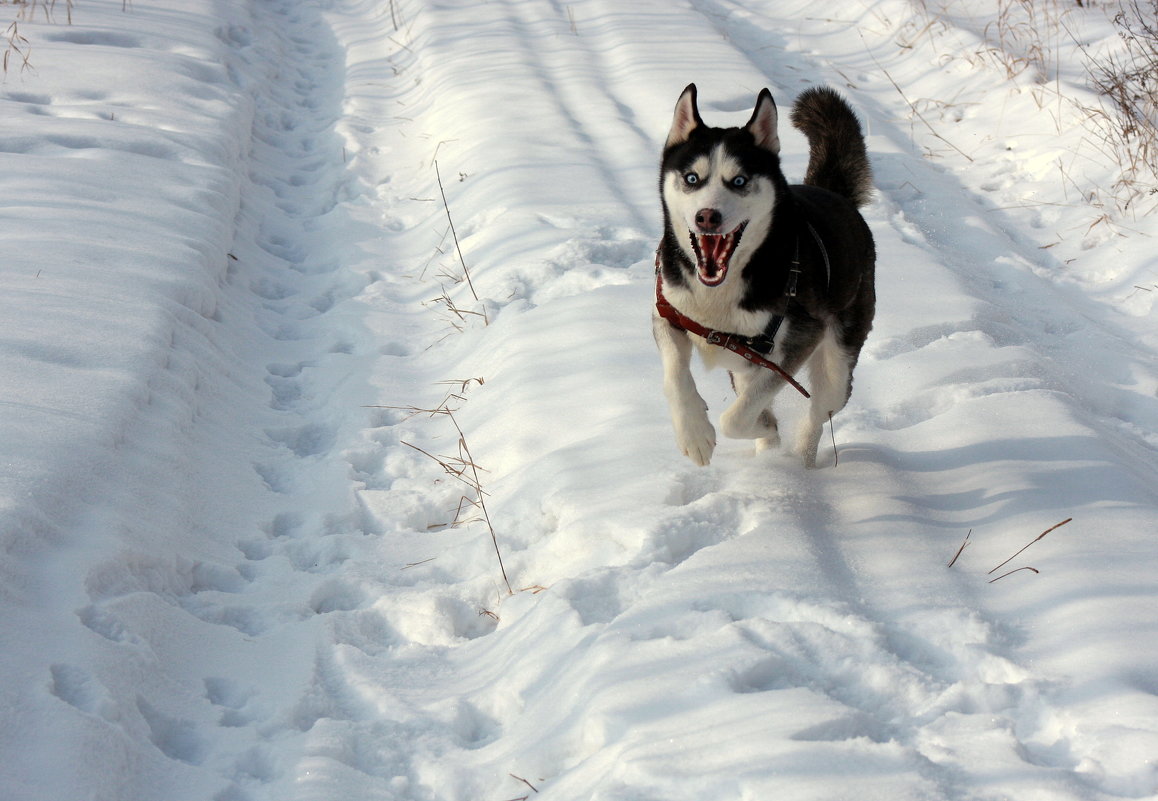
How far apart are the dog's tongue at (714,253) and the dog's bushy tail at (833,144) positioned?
938 millimetres

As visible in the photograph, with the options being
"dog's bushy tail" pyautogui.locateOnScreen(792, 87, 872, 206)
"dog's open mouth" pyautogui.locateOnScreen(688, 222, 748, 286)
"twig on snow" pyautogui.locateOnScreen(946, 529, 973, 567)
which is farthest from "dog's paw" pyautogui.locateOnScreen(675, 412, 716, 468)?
"dog's bushy tail" pyautogui.locateOnScreen(792, 87, 872, 206)

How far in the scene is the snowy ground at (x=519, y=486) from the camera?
1994 millimetres

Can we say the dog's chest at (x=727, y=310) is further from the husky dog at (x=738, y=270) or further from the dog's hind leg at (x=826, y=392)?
the dog's hind leg at (x=826, y=392)

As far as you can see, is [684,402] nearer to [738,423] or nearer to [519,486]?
[738,423]

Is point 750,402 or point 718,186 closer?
point 718,186

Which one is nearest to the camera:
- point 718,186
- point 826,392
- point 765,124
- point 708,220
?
point 708,220

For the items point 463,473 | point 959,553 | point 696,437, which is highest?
point 696,437

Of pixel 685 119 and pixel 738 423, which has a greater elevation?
pixel 685 119

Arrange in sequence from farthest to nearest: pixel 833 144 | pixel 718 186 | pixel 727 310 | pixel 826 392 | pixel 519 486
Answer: pixel 833 144 < pixel 826 392 < pixel 519 486 < pixel 727 310 < pixel 718 186

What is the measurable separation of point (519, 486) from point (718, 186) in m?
1.16

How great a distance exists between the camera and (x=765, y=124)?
2.86 meters

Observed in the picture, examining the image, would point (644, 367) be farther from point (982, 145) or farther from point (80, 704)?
point (982, 145)

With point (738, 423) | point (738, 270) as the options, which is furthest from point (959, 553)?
point (738, 270)

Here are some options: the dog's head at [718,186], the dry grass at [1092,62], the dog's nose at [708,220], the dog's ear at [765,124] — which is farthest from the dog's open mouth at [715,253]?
the dry grass at [1092,62]
